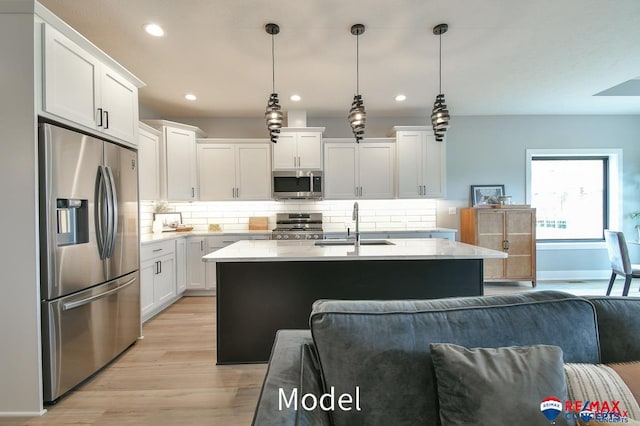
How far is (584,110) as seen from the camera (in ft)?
14.7

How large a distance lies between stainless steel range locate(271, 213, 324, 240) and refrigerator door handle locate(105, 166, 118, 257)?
6.87ft

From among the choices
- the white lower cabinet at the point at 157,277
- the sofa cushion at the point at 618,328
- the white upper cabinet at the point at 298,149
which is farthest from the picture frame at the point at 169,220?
the sofa cushion at the point at 618,328

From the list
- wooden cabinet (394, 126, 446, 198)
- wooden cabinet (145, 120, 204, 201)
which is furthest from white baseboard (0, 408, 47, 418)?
wooden cabinet (394, 126, 446, 198)

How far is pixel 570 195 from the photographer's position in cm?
485

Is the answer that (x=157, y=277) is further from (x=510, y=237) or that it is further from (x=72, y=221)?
(x=510, y=237)

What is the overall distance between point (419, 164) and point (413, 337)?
3868mm

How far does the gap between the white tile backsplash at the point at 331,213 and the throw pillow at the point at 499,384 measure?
12.4ft

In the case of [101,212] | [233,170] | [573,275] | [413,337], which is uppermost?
[233,170]

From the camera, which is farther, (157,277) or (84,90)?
(157,277)

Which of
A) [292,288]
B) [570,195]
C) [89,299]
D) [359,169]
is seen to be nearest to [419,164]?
[359,169]

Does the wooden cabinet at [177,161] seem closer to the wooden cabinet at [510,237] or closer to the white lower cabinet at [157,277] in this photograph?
the white lower cabinet at [157,277]

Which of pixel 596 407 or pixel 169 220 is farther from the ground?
pixel 169 220

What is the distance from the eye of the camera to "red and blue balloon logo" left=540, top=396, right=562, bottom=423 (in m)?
0.72

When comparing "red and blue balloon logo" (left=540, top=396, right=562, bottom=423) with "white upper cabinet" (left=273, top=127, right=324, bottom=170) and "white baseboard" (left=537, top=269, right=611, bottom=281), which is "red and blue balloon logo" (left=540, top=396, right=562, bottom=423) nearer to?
"white upper cabinet" (left=273, top=127, right=324, bottom=170)
